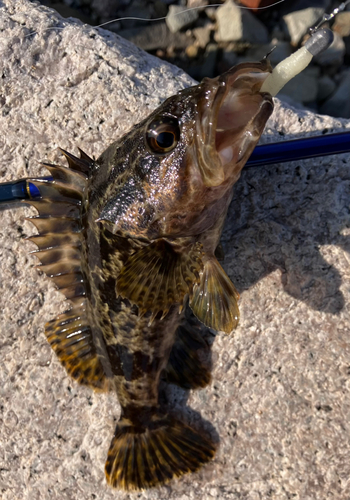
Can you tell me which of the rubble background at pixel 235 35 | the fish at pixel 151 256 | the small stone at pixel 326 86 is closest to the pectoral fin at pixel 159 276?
the fish at pixel 151 256

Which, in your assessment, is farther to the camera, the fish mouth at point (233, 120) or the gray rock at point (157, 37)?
the gray rock at point (157, 37)

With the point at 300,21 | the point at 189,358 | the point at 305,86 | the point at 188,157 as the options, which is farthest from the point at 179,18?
the point at 189,358

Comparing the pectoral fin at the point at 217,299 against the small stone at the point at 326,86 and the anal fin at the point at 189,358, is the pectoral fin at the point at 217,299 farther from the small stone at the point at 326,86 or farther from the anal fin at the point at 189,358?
the small stone at the point at 326,86

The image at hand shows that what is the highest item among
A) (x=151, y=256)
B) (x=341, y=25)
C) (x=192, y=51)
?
(x=341, y=25)

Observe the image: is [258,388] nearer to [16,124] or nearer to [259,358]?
[259,358]

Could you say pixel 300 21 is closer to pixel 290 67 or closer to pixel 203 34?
pixel 203 34

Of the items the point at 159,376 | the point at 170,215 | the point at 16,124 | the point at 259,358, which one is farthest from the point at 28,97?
the point at 259,358
